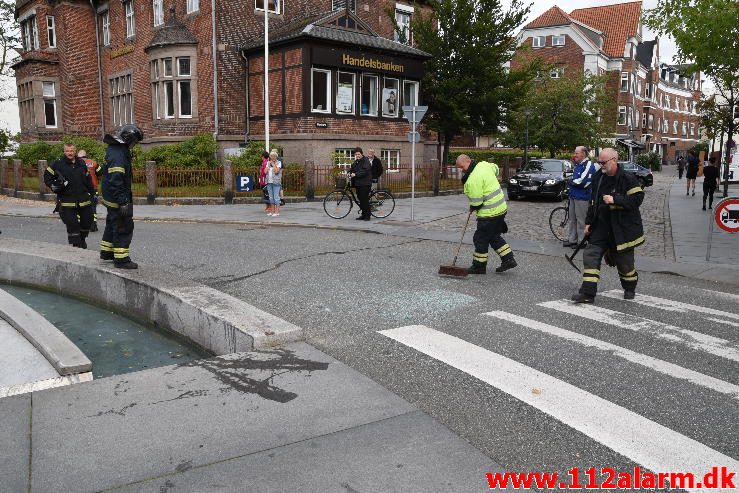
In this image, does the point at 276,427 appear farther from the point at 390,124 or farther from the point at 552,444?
the point at 390,124

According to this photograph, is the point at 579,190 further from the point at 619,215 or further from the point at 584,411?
the point at 584,411

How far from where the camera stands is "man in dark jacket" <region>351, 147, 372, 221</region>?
15492 mm

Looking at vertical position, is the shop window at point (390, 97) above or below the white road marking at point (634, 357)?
above

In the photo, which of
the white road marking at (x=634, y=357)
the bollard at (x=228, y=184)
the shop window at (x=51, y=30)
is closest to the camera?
the white road marking at (x=634, y=357)

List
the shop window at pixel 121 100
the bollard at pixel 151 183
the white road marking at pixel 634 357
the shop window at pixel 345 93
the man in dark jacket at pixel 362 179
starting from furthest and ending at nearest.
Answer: the shop window at pixel 121 100, the shop window at pixel 345 93, the bollard at pixel 151 183, the man in dark jacket at pixel 362 179, the white road marking at pixel 634 357

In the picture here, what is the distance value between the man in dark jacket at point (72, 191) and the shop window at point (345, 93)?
15.7 meters

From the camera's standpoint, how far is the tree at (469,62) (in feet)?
90.9

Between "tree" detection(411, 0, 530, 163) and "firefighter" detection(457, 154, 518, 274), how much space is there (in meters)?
19.8

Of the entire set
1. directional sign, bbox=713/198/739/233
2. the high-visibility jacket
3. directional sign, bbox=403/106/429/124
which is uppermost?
directional sign, bbox=403/106/429/124

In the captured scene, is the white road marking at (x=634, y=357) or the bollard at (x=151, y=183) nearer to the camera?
the white road marking at (x=634, y=357)

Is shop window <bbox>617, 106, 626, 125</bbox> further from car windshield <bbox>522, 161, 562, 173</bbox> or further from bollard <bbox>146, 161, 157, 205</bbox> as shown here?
bollard <bbox>146, 161, 157, 205</bbox>

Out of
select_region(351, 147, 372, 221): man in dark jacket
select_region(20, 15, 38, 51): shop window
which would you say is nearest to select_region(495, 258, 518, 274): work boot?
select_region(351, 147, 372, 221): man in dark jacket

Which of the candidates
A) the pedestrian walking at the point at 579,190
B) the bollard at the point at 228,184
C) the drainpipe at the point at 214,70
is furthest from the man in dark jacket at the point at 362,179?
the drainpipe at the point at 214,70

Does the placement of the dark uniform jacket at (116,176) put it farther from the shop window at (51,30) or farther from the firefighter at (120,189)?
the shop window at (51,30)
